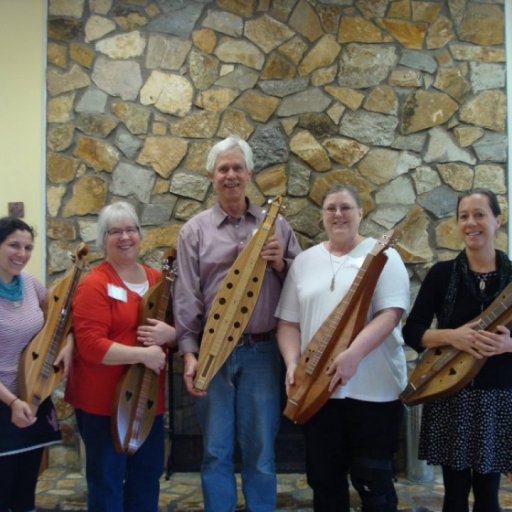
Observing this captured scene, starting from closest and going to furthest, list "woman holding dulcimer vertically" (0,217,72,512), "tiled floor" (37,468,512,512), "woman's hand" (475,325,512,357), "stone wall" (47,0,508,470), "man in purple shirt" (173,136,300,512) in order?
"woman's hand" (475,325,512,357) → "woman holding dulcimer vertically" (0,217,72,512) → "man in purple shirt" (173,136,300,512) → "tiled floor" (37,468,512,512) → "stone wall" (47,0,508,470)

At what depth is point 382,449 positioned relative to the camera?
1920 millimetres

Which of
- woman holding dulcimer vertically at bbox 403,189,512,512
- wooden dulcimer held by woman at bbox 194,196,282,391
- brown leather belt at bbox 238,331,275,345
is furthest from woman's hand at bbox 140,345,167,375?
woman holding dulcimer vertically at bbox 403,189,512,512

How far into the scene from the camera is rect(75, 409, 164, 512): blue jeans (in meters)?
1.97

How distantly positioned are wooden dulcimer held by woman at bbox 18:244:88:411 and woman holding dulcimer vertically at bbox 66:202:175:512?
6cm

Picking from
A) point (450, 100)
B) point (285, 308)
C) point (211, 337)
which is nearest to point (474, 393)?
point (285, 308)

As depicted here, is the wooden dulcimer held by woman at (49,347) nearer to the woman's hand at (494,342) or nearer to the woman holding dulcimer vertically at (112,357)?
the woman holding dulcimer vertically at (112,357)

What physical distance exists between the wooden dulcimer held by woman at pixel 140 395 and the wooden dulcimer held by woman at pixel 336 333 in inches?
18.7

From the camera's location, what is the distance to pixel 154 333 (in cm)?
202

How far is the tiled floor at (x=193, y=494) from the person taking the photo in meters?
2.78

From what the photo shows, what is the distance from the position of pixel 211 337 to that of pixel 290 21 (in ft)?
6.80

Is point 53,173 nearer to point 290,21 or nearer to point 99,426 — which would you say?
point 290,21

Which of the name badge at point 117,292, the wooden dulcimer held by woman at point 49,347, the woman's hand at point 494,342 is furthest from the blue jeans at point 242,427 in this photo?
the woman's hand at point 494,342

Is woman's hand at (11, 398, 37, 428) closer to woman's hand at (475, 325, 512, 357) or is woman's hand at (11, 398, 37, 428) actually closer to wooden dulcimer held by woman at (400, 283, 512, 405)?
wooden dulcimer held by woman at (400, 283, 512, 405)

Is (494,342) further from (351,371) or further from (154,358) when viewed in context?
(154,358)
